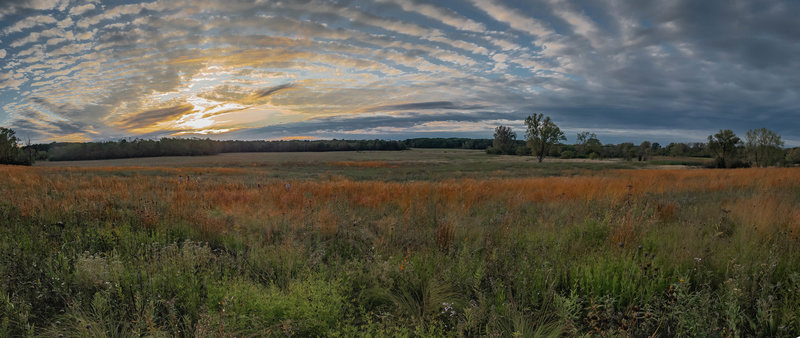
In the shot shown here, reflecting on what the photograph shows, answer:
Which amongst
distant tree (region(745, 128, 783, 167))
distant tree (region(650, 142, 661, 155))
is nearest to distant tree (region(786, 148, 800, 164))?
distant tree (region(745, 128, 783, 167))

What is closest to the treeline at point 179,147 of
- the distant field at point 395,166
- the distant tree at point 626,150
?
the distant field at point 395,166

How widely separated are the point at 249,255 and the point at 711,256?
602 centimetres

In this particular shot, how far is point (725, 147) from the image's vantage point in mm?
59719

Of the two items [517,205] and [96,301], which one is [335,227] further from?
[517,205]

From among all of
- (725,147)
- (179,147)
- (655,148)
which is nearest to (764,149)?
(725,147)

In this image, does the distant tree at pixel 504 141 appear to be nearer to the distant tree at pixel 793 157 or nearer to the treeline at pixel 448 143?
the treeline at pixel 448 143

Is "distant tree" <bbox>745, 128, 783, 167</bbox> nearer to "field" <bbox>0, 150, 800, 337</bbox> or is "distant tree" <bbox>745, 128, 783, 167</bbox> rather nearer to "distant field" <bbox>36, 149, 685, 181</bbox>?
"distant field" <bbox>36, 149, 685, 181</bbox>

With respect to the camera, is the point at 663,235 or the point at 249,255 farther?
the point at 663,235

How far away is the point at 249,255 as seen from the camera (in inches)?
182

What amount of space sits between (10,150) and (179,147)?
3839 centimetres

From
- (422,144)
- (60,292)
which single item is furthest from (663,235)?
(422,144)

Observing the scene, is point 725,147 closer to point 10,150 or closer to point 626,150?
point 626,150

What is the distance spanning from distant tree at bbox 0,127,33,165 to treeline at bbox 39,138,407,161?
14.3 m

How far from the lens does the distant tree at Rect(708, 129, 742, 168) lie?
58.5m
